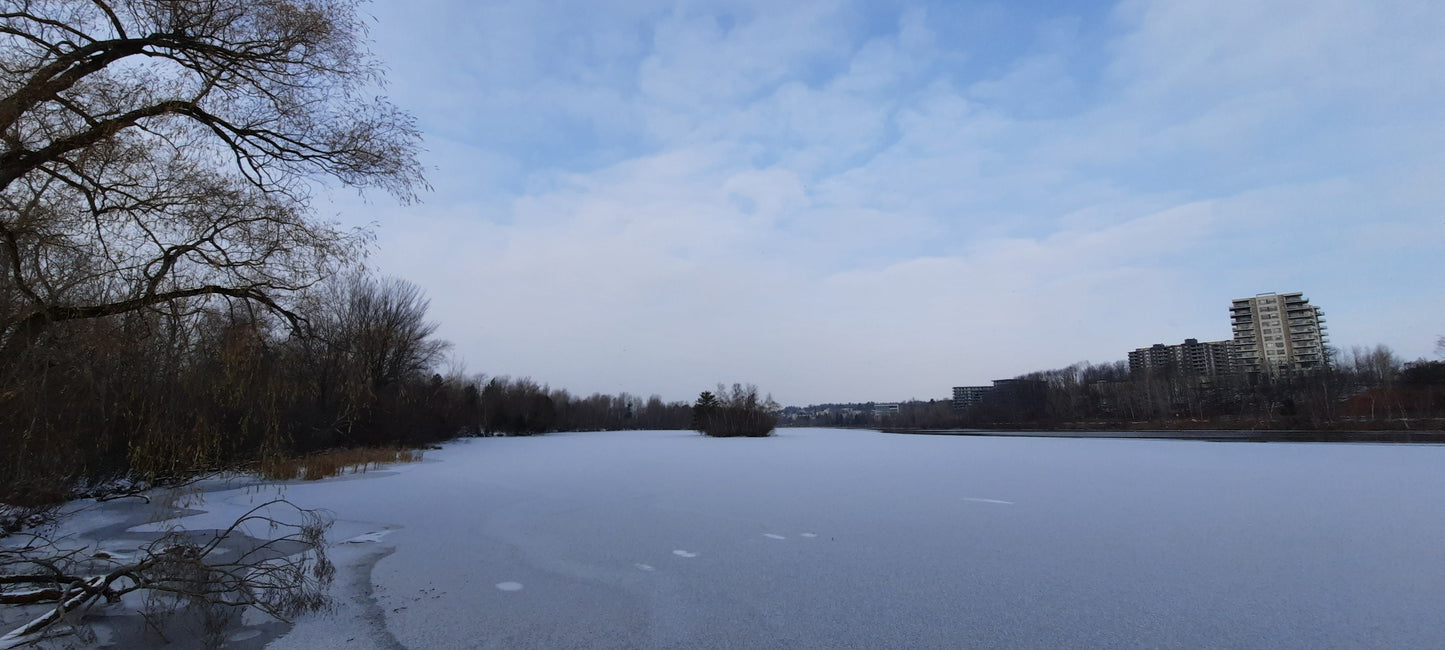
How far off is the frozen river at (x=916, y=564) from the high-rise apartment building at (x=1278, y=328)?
79.4 meters

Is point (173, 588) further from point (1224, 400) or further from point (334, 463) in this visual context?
A: point (1224, 400)

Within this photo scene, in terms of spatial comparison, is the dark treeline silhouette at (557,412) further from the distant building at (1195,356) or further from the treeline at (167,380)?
the distant building at (1195,356)

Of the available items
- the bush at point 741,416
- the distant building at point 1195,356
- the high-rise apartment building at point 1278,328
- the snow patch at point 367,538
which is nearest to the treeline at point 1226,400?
the distant building at point 1195,356

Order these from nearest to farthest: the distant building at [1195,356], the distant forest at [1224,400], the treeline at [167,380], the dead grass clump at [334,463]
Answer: the treeline at [167,380]
the dead grass clump at [334,463]
the distant forest at [1224,400]
the distant building at [1195,356]

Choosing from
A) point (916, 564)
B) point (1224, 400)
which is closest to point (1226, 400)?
point (1224, 400)

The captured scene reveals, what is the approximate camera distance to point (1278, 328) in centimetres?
7462

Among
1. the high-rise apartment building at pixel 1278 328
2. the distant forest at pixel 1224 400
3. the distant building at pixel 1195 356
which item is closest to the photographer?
the distant forest at pixel 1224 400

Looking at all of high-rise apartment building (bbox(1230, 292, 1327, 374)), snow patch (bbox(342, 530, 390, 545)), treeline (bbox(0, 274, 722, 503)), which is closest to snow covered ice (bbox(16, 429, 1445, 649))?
snow patch (bbox(342, 530, 390, 545))

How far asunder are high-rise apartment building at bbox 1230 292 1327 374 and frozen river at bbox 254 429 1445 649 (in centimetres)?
7942

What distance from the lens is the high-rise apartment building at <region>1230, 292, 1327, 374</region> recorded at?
2840 inches

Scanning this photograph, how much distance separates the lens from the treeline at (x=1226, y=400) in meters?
33.8

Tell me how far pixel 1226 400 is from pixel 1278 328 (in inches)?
1471

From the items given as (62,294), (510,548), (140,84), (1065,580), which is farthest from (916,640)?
(140,84)

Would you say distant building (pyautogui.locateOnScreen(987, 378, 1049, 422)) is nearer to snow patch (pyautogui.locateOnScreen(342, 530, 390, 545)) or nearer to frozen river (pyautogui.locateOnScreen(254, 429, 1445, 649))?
frozen river (pyautogui.locateOnScreen(254, 429, 1445, 649))
